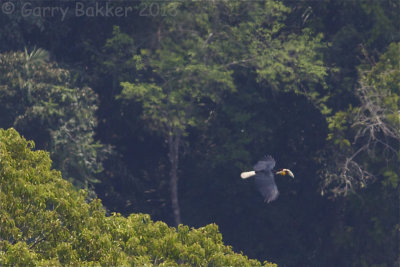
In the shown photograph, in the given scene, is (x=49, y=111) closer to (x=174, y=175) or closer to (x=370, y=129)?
(x=174, y=175)

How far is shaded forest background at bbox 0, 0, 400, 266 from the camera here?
1085 inches

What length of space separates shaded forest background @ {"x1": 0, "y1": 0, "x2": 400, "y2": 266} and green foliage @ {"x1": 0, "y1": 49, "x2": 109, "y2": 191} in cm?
4

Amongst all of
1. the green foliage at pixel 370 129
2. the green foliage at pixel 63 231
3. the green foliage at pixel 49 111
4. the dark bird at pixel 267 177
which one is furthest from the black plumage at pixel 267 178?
the green foliage at pixel 49 111

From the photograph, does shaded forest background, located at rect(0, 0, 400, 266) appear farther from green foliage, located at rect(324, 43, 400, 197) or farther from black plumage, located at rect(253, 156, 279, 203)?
black plumage, located at rect(253, 156, 279, 203)

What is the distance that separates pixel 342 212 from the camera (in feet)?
101

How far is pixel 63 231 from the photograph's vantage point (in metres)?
15.2

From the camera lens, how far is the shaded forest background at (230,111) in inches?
1085

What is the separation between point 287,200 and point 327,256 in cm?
236

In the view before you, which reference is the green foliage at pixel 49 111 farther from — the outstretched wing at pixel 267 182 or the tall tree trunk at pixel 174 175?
the outstretched wing at pixel 267 182

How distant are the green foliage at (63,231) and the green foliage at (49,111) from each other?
11037mm

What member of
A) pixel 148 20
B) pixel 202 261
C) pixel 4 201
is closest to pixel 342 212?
pixel 148 20

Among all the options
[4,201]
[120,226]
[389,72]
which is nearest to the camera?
[4,201]

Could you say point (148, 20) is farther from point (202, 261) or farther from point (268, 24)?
point (202, 261)

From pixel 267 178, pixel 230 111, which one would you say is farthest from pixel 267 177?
pixel 230 111
